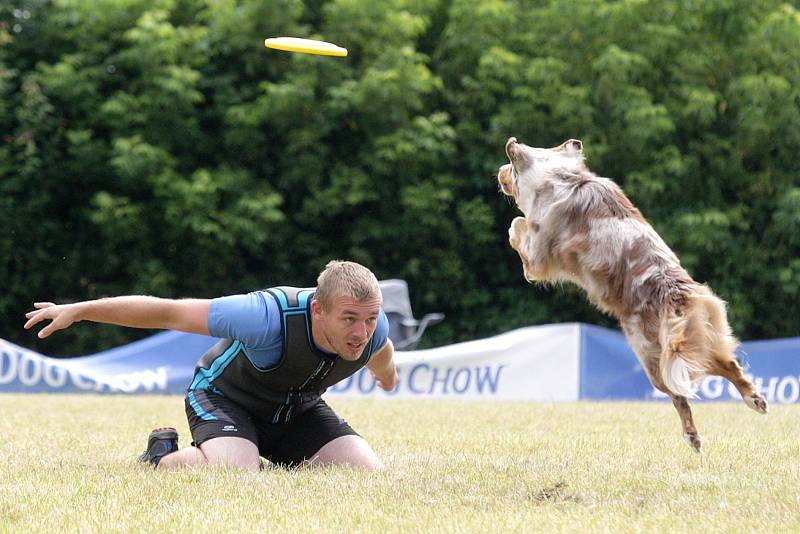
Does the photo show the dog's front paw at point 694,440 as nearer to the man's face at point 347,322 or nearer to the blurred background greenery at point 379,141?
the man's face at point 347,322

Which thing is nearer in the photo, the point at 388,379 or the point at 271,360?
the point at 271,360

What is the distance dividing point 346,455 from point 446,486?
0.88 m

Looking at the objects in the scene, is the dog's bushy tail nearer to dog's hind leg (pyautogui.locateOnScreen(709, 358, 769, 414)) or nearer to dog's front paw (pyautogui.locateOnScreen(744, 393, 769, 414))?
dog's hind leg (pyautogui.locateOnScreen(709, 358, 769, 414))

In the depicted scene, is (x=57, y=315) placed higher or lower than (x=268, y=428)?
higher

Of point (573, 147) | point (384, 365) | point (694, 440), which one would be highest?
point (573, 147)

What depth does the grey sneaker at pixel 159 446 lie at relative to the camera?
240 inches

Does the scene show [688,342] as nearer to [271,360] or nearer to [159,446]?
[271,360]

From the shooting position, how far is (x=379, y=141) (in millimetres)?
18391

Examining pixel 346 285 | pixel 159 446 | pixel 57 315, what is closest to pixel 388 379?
pixel 346 285

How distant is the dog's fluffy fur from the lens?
20.1ft

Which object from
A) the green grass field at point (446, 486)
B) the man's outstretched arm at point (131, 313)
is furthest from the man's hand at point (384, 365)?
the man's outstretched arm at point (131, 313)

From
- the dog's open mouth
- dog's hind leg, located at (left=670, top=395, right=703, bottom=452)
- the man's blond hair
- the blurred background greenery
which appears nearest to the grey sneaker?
the man's blond hair

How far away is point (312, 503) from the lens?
15.9 ft

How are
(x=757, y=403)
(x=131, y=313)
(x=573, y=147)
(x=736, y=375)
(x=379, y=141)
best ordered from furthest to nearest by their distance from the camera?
(x=379, y=141)
(x=573, y=147)
(x=736, y=375)
(x=757, y=403)
(x=131, y=313)
